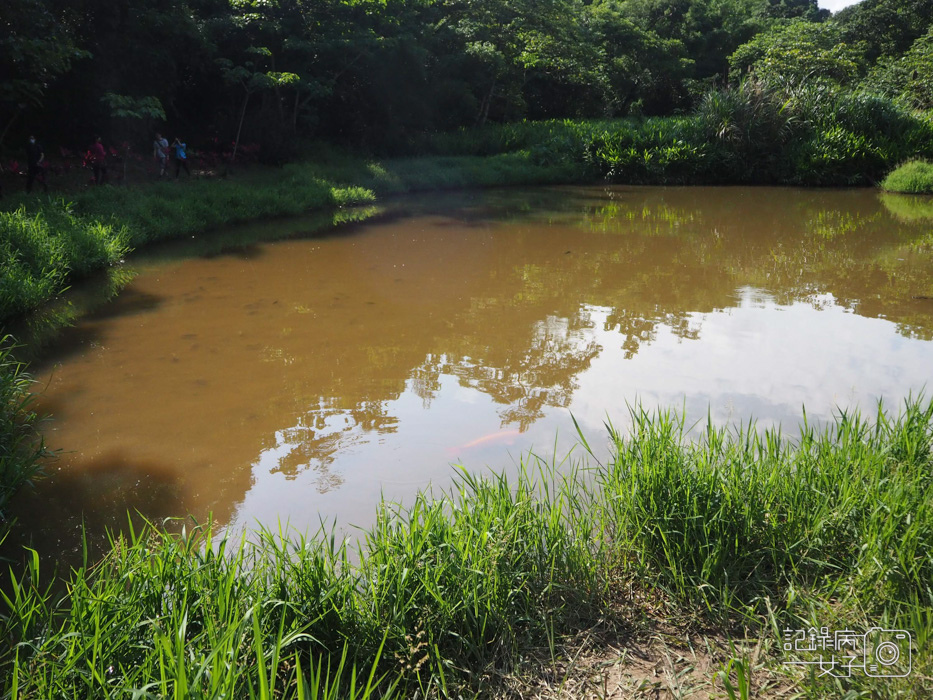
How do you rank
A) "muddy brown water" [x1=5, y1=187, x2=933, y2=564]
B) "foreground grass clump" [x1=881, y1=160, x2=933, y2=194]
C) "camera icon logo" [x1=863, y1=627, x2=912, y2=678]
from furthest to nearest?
"foreground grass clump" [x1=881, y1=160, x2=933, y2=194], "muddy brown water" [x1=5, y1=187, x2=933, y2=564], "camera icon logo" [x1=863, y1=627, x2=912, y2=678]

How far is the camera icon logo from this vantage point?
1.87 metres

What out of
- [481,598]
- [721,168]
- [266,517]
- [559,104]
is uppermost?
[559,104]

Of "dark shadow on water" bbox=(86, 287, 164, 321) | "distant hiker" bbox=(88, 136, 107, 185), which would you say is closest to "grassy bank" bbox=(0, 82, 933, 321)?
"distant hiker" bbox=(88, 136, 107, 185)

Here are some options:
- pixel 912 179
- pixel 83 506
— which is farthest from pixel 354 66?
pixel 83 506

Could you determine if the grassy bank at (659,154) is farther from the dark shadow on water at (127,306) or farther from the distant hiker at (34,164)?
the dark shadow on water at (127,306)

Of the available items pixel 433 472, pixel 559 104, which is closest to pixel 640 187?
pixel 559 104

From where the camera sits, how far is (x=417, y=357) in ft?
18.1

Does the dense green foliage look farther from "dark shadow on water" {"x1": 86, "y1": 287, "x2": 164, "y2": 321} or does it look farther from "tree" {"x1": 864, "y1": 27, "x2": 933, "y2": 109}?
"dark shadow on water" {"x1": 86, "y1": 287, "x2": 164, "y2": 321}

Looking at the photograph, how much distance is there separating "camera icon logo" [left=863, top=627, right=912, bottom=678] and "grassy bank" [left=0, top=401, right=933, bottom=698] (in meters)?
0.03

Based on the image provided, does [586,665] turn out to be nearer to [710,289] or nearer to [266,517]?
[266,517]

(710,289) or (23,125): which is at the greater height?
(23,125)

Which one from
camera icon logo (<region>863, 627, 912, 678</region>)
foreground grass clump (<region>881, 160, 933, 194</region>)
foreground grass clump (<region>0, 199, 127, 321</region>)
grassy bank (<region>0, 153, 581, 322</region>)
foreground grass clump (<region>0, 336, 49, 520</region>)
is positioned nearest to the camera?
camera icon logo (<region>863, 627, 912, 678</region>)

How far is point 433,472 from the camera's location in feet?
12.0

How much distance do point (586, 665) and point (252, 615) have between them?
3.31 ft
